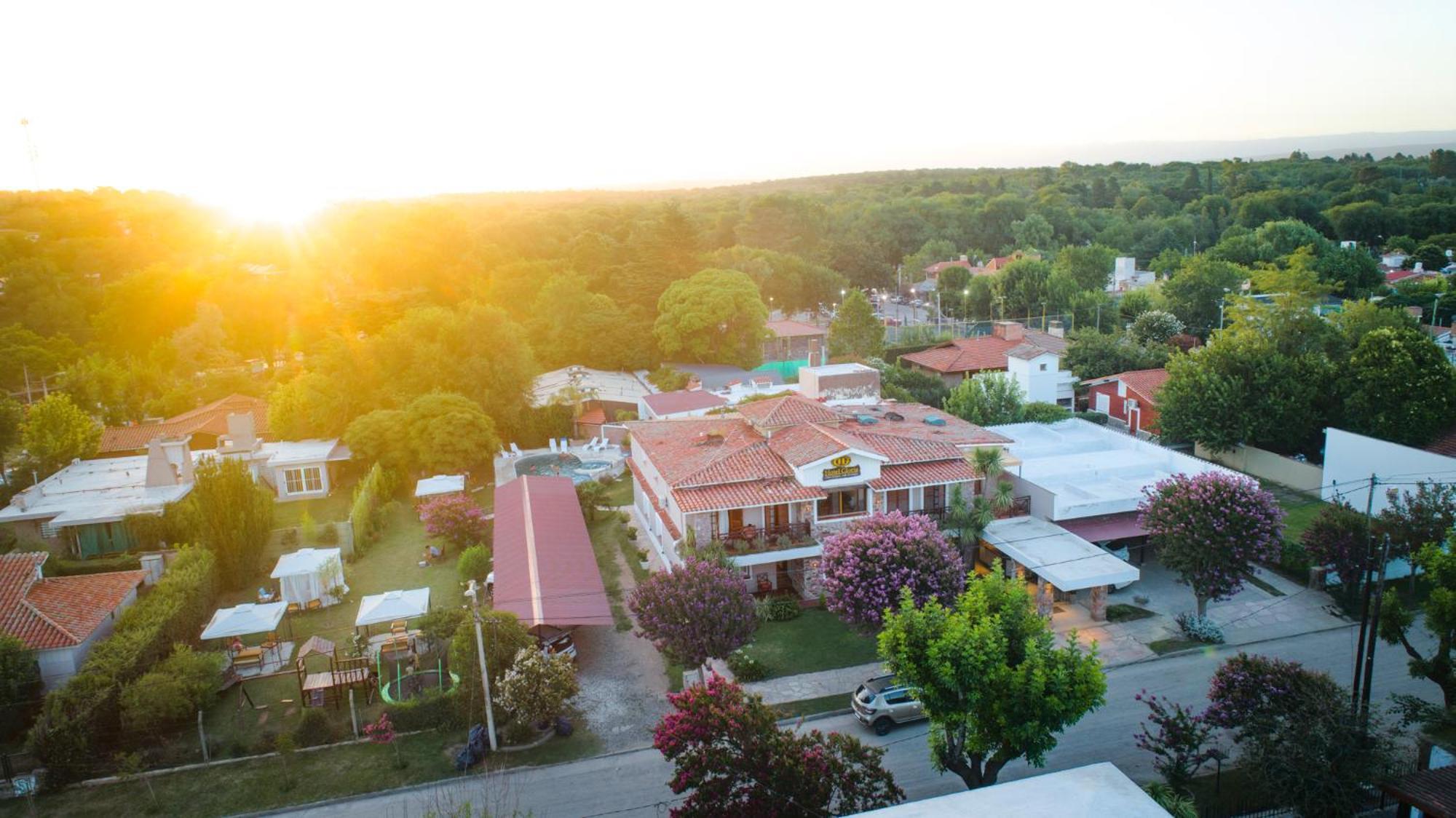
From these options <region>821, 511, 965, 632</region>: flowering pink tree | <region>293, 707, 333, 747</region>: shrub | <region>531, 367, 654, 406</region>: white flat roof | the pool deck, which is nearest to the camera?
<region>293, 707, 333, 747</region>: shrub

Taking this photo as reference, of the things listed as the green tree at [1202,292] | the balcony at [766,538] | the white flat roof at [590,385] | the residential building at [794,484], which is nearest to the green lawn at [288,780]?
the balcony at [766,538]

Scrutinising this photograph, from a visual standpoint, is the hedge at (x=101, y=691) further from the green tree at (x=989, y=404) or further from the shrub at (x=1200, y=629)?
the green tree at (x=989, y=404)

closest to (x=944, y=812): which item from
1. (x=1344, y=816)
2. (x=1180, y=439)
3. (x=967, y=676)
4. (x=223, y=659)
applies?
(x=967, y=676)

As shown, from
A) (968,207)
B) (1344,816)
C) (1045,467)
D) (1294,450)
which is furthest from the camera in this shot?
(968,207)

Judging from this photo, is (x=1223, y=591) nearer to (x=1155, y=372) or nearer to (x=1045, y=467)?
(x=1045, y=467)

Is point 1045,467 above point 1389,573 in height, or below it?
above

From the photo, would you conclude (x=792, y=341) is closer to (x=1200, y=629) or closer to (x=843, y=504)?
(x=843, y=504)

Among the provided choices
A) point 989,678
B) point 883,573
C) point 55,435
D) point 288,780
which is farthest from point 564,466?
point 989,678

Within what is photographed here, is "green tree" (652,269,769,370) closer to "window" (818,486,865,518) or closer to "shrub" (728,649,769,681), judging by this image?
"window" (818,486,865,518)

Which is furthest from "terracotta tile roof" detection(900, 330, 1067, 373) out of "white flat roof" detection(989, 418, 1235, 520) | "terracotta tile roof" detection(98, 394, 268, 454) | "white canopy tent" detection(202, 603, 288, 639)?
"white canopy tent" detection(202, 603, 288, 639)
